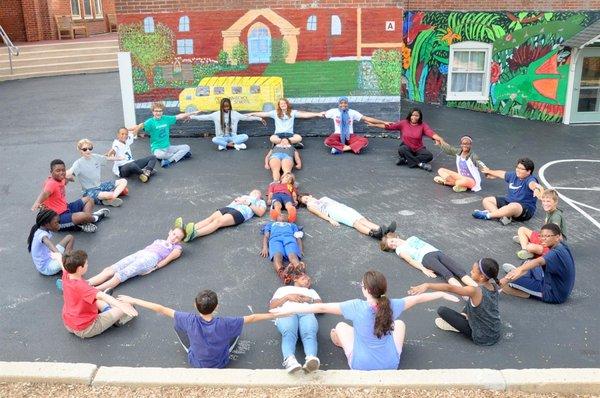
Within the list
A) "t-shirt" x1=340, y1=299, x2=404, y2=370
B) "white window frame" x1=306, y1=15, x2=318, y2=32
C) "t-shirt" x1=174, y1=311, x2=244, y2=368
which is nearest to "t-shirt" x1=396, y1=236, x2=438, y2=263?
"t-shirt" x1=340, y1=299, x2=404, y2=370

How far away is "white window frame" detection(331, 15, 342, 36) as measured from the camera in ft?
48.3

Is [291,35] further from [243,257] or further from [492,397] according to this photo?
[492,397]

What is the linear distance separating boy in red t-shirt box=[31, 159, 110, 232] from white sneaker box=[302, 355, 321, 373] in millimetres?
5080

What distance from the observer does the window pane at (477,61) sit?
18.2 metres

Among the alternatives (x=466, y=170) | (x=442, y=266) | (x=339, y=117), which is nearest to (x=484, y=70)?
(x=339, y=117)

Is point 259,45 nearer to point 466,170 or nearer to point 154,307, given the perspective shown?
point 466,170

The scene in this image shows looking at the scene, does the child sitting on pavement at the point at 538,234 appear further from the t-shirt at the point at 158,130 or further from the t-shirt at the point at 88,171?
the t-shirt at the point at 158,130

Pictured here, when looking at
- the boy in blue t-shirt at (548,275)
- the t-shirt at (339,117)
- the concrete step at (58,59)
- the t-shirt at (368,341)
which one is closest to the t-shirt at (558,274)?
the boy in blue t-shirt at (548,275)

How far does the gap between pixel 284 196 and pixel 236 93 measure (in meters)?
5.55

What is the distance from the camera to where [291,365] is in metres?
5.62

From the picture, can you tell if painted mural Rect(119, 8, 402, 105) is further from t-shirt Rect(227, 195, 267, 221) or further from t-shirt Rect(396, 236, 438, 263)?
t-shirt Rect(396, 236, 438, 263)

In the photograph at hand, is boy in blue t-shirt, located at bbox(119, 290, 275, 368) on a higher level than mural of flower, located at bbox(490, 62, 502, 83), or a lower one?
lower

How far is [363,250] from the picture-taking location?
887 centimetres

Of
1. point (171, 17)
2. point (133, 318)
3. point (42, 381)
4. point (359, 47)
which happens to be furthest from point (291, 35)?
point (42, 381)
